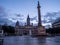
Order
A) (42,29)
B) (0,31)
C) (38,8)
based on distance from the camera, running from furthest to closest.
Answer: (0,31) < (38,8) < (42,29)

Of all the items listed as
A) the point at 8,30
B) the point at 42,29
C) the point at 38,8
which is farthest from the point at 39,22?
the point at 8,30

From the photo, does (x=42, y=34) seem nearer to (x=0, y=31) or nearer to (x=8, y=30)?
(x=0, y=31)

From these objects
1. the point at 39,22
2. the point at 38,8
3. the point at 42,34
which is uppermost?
the point at 38,8

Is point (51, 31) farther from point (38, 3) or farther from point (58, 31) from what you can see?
point (38, 3)

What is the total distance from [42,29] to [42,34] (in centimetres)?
342

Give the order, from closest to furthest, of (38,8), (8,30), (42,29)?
(42,29) < (38,8) < (8,30)

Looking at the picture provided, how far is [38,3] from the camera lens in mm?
116812

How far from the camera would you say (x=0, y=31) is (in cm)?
13600

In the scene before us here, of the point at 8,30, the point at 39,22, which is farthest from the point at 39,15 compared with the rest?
Answer: the point at 8,30

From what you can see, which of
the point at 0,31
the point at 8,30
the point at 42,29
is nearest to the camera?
the point at 42,29

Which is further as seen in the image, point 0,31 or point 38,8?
point 0,31

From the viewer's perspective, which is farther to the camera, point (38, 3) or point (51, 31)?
point (51, 31)

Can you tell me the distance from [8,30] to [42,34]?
67.9 metres

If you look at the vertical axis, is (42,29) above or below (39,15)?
below
